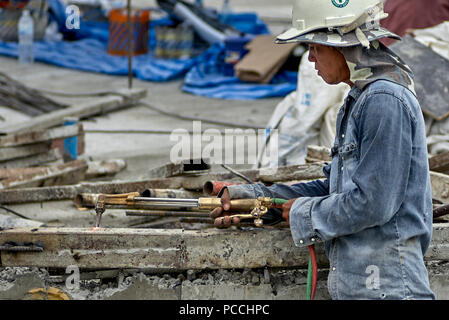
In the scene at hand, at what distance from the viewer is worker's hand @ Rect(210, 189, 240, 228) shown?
291cm

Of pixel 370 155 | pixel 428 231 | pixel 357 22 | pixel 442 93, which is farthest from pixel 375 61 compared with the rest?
pixel 442 93

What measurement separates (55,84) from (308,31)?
8.64 metres

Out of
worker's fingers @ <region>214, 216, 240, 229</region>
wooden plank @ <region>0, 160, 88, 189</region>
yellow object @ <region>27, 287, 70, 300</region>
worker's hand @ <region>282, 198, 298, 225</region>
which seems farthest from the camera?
wooden plank @ <region>0, 160, 88, 189</region>

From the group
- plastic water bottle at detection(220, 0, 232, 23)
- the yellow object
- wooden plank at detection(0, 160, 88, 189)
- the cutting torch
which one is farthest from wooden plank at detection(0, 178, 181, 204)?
plastic water bottle at detection(220, 0, 232, 23)

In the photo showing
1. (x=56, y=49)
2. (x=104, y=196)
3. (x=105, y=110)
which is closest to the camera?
(x=104, y=196)

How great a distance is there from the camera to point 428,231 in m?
2.57

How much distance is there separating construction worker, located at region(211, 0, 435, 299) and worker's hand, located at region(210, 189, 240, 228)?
308 mm

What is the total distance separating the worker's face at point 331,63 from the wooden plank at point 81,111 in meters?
4.65

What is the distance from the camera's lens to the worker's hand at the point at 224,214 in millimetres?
2912

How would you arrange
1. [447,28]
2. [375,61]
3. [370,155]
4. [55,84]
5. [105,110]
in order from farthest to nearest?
[55,84]
[105,110]
[447,28]
[375,61]
[370,155]

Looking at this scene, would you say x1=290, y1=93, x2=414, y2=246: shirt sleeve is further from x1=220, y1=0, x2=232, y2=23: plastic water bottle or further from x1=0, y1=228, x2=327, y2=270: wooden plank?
x1=220, y1=0, x2=232, y2=23: plastic water bottle

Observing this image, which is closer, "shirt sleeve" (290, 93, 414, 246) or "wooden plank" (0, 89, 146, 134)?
"shirt sleeve" (290, 93, 414, 246)

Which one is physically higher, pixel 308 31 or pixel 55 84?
pixel 308 31

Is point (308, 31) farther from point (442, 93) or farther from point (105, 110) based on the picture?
point (105, 110)
